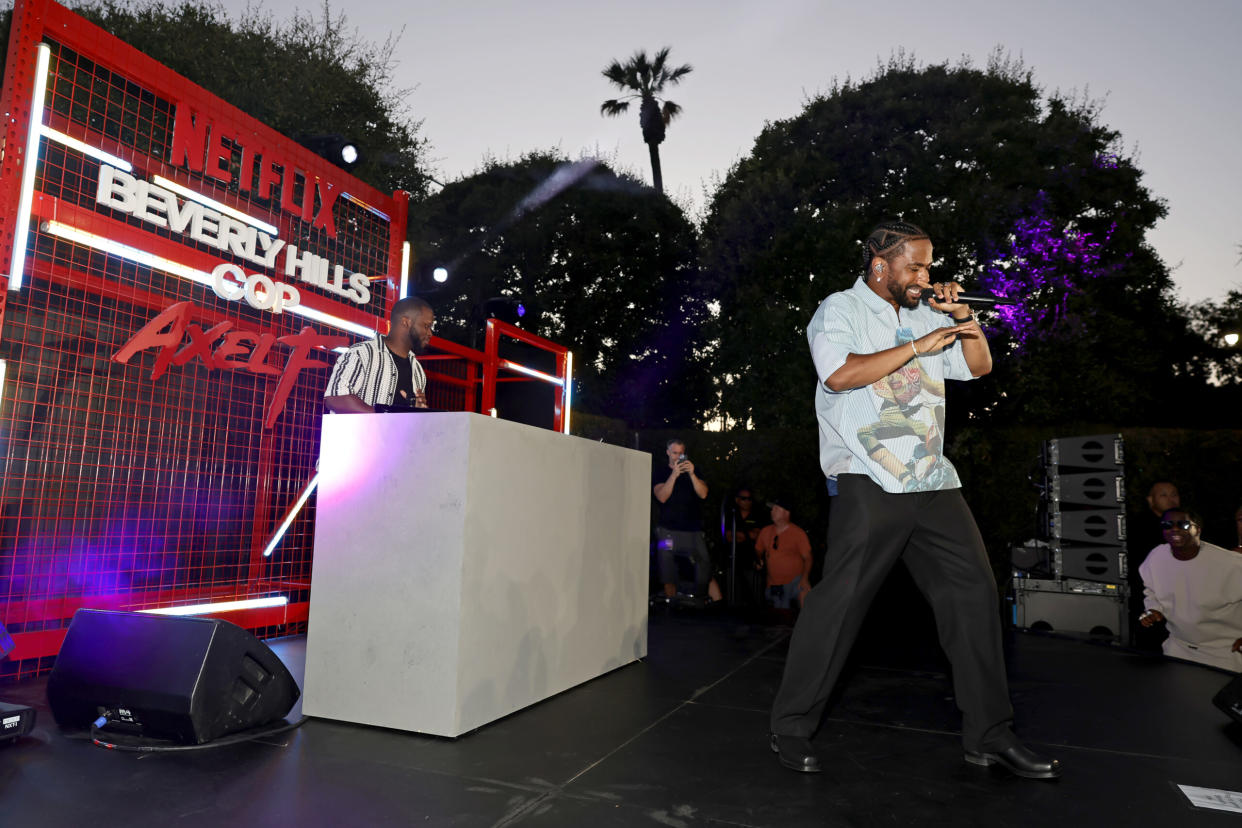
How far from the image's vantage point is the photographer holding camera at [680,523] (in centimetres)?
630

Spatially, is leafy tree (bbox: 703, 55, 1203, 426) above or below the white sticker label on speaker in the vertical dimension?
above

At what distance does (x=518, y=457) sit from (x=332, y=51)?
1056 centimetres

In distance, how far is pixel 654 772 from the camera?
6.81 feet

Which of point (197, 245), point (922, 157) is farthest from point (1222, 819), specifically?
point (922, 157)

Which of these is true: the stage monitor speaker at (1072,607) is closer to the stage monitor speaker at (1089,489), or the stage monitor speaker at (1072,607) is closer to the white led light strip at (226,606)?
the stage monitor speaker at (1089,489)

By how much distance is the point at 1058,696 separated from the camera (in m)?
3.18

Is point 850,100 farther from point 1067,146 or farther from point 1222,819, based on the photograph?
point 1222,819

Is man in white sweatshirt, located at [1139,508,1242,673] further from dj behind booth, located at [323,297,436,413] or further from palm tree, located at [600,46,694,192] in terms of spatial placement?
palm tree, located at [600,46,694,192]

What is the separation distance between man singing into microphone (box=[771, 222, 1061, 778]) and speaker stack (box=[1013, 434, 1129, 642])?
394 cm

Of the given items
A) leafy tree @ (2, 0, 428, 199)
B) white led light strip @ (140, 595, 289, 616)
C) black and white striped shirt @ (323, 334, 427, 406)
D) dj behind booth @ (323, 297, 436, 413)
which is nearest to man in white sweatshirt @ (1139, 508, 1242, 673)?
dj behind booth @ (323, 297, 436, 413)

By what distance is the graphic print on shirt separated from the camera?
220 centimetres

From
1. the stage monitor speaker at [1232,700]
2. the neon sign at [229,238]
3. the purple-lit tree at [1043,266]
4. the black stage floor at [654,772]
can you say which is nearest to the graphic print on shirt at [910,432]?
the black stage floor at [654,772]

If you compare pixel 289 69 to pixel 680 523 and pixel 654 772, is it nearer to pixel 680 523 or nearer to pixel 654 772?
pixel 680 523

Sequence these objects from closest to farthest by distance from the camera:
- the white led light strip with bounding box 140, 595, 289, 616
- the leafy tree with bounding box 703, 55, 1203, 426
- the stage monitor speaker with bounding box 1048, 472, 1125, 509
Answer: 1. the white led light strip with bounding box 140, 595, 289, 616
2. the stage monitor speaker with bounding box 1048, 472, 1125, 509
3. the leafy tree with bounding box 703, 55, 1203, 426
